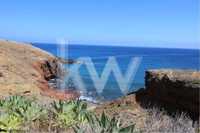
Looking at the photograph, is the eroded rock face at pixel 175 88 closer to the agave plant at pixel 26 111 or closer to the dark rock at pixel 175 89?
the dark rock at pixel 175 89

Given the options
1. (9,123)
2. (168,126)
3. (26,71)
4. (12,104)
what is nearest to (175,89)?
(168,126)

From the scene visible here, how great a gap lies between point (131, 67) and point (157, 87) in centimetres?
1324

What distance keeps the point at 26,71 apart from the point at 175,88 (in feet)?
45.3

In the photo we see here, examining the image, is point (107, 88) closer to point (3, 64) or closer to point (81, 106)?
point (3, 64)

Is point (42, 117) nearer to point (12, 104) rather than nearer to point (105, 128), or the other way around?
point (12, 104)

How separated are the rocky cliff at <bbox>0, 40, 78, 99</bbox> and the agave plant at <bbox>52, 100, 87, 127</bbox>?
723cm

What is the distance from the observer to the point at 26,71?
79.9 feet

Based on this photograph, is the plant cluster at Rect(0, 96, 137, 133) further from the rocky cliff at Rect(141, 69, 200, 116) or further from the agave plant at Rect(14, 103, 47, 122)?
the rocky cliff at Rect(141, 69, 200, 116)

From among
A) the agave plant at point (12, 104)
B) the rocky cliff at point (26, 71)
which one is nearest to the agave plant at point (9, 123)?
the agave plant at point (12, 104)

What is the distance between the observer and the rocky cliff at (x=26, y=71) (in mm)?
19031

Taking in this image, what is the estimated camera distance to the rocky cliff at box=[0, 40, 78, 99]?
62.4 ft

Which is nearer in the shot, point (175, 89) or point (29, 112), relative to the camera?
point (29, 112)

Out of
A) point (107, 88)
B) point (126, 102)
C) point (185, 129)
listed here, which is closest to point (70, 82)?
point (107, 88)

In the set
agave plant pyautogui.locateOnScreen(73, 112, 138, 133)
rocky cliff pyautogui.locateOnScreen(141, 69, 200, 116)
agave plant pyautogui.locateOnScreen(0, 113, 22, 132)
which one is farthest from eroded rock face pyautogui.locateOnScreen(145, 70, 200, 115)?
agave plant pyautogui.locateOnScreen(0, 113, 22, 132)
